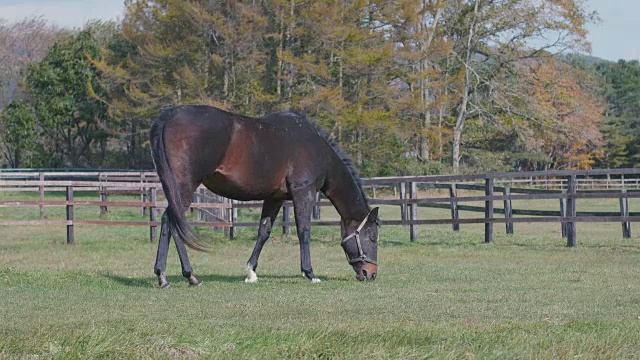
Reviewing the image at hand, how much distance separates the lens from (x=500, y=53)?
41500 millimetres

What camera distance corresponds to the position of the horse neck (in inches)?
436

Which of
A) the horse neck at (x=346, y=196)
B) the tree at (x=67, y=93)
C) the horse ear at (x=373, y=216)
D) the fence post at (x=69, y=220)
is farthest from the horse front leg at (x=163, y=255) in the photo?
the tree at (x=67, y=93)

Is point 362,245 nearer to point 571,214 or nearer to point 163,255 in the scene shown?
point 163,255

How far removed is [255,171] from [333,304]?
250 cm

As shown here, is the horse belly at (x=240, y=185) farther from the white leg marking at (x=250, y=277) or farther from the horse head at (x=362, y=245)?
the horse head at (x=362, y=245)

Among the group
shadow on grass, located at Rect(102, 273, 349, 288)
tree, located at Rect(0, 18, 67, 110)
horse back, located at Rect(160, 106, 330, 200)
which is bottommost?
shadow on grass, located at Rect(102, 273, 349, 288)

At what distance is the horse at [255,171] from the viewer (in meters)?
9.49

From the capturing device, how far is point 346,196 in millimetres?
11094

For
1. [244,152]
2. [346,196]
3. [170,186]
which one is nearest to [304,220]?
[346,196]

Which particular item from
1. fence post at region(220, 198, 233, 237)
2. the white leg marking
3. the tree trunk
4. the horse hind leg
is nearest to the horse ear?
the white leg marking

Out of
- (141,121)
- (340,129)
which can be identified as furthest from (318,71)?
(141,121)

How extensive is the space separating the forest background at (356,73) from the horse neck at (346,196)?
2440 centimetres

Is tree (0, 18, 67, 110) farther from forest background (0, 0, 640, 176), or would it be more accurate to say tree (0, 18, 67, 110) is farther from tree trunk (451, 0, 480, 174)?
tree trunk (451, 0, 480, 174)

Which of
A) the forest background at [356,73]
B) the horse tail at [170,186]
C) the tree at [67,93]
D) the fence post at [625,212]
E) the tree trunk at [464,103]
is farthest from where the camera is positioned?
the tree at [67,93]
